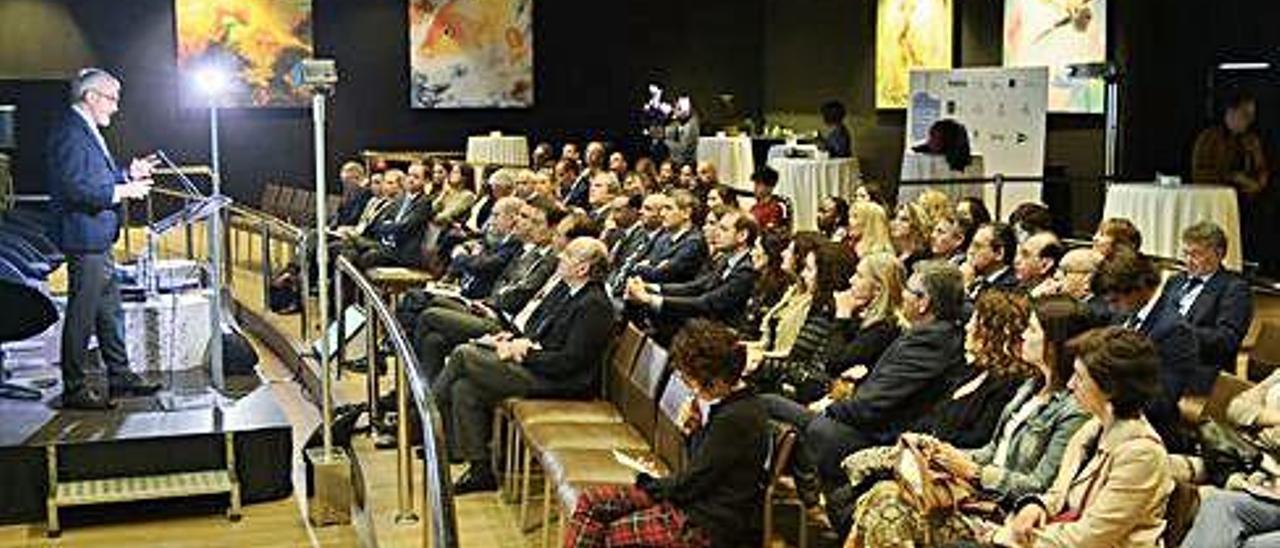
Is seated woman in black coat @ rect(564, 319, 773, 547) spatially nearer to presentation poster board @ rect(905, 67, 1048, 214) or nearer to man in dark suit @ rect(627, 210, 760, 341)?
man in dark suit @ rect(627, 210, 760, 341)

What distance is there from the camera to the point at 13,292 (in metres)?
6.88

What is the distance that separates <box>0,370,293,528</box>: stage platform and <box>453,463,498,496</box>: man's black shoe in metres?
0.98

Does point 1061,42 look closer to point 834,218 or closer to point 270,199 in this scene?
point 834,218

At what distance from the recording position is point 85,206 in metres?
6.34

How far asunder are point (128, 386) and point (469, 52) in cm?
996

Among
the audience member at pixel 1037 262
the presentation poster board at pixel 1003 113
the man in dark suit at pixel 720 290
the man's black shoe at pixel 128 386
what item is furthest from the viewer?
the presentation poster board at pixel 1003 113

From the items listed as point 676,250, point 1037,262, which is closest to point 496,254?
point 676,250

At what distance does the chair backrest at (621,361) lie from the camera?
5574mm

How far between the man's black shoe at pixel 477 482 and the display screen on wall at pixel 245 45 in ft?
32.7

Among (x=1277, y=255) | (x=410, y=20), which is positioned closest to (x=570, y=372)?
(x=1277, y=255)

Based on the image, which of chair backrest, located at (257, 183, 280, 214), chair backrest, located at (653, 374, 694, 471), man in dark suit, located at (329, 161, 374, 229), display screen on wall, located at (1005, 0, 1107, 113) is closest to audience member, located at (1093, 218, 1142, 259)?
chair backrest, located at (653, 374, 694, 471)

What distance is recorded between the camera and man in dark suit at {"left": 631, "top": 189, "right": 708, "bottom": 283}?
757 cm

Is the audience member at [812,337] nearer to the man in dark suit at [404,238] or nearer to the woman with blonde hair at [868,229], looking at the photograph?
the woman with blonde hair at [868,229]

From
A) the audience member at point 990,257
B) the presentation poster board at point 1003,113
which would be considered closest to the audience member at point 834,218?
the audience member at point 990,257
